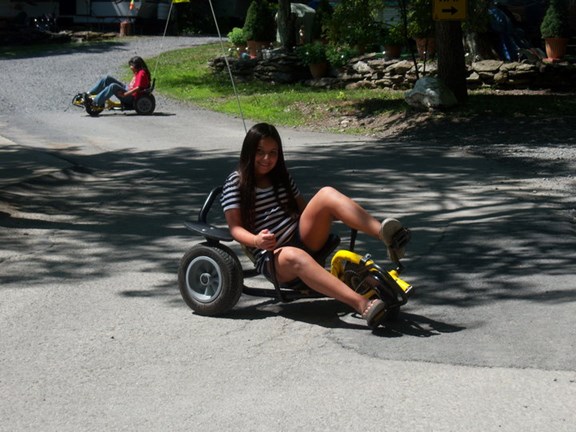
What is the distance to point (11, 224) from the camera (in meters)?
9.59

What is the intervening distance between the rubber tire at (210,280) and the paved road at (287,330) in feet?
0.39

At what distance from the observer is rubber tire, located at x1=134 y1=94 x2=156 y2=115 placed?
20.1 metres

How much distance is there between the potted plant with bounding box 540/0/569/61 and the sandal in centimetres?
1919

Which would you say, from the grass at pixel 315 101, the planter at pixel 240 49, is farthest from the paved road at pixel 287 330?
the planter at pixel 240 49

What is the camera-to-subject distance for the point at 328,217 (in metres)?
6.28

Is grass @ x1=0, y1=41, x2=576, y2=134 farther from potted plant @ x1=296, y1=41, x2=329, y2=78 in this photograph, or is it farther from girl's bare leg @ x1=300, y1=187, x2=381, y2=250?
girl's bare leg @ x1=300, y1=187, x2=381, y2=250

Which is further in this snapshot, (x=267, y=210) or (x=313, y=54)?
(x=313, y=54)

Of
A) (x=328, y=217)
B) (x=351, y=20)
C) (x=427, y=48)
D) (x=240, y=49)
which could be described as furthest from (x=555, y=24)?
(x=328, y=217)

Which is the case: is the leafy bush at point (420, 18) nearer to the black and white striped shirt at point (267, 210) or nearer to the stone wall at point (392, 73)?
the stone wall at point (392, 73)

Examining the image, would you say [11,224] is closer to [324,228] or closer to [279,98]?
[324,228]

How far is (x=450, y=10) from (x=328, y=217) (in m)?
11.3

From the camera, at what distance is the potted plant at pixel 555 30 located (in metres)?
24.0

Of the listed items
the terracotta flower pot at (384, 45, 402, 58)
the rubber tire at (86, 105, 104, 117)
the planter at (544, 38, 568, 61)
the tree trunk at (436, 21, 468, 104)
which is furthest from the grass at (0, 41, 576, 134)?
the planter at (544, 38, 568, 61)

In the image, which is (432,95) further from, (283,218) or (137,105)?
(283,218)
